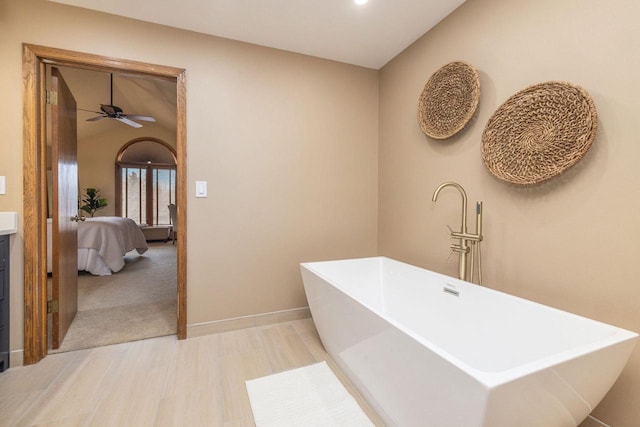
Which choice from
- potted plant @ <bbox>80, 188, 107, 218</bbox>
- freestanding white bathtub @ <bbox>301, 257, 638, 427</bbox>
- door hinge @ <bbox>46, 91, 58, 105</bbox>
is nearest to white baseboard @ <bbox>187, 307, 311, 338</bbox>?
freestanding white bathtub @ <bbox>301, 257, 638, 427</bbox>

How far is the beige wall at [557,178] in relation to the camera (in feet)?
3.89

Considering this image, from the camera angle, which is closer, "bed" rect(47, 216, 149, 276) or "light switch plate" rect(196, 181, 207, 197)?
"light switch plate" rect(196, 181, 207, 197)

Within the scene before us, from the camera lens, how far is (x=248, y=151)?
2.35 metres

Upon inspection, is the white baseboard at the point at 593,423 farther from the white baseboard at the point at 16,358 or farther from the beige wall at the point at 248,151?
the white baseboard at the point at 16,358

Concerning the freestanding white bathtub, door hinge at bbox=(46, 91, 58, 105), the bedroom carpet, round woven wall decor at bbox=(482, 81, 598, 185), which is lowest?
the bedroom carpet

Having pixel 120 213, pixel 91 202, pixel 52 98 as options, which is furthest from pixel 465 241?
pixel 120 213

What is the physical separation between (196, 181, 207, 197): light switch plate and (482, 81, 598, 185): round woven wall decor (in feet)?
6.52

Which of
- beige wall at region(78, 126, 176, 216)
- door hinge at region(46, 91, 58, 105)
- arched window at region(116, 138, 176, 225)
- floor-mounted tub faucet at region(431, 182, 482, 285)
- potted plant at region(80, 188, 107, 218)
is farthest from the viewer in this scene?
arched window at region(116, 138, 176, 225)

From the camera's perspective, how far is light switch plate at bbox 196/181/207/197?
7.25ft

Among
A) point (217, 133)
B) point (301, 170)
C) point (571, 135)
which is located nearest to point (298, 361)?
point (301, 170)

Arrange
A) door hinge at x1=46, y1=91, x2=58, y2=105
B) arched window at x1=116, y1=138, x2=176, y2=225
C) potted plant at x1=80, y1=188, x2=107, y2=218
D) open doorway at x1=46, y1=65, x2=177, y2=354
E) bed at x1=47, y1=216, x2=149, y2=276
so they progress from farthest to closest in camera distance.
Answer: arched window at x1=116, y1=138, x2=176, y2=225 < potted plant at x1=80, y1=188, x2=107, y2=218 < bed at x1=47, y1=216, x2=149, y2=276 < open doorway at x1=46, y1=65, x2=177, y2=354 < door hinge at x1=46, y1=91, x2=58, y2=105

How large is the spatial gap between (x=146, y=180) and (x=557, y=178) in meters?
8.15

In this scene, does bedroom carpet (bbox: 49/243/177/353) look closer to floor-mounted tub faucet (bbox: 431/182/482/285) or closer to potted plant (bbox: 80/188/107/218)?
floor-mounted tub faucet (bbox: 431/182/482/285)

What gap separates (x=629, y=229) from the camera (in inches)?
46.3
